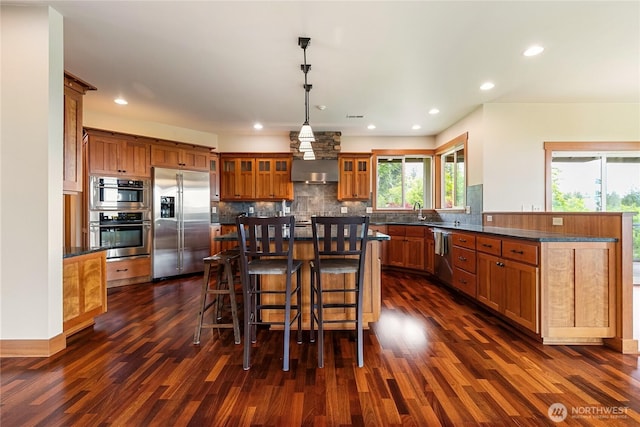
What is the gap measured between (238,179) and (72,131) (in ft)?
10.8

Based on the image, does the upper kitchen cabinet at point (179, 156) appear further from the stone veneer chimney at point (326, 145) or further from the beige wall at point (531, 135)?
the beige wall at point (531, 135)

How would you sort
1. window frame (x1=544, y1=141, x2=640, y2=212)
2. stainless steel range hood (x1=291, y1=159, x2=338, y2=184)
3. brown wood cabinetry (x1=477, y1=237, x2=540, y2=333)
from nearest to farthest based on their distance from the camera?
brown wood cabinetry (x1=477, y1=237, x2=540, y2=333)
window frame (x1=544, y1=141, x2=640, y2=212)
stainless steel range hood (x1=291, y1=159, x2=338, y2=184)

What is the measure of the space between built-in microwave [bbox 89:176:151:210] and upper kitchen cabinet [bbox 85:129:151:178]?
0.11m

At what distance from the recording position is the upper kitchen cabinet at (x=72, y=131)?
2.74 m

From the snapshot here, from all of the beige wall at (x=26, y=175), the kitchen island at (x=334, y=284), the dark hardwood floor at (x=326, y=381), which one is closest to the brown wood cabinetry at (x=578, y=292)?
the dark hardwood floor at (x=326, y=381)

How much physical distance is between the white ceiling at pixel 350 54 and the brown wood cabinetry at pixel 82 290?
202 cm

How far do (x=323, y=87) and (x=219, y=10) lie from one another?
1652 mm

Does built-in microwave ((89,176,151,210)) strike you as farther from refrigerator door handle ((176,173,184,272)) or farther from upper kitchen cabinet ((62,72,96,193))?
upper kitchen cabinet ((62,72,96,193))

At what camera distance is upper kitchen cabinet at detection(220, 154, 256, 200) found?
6020 millimetres

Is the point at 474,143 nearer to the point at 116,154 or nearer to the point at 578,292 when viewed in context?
the point at 578,292

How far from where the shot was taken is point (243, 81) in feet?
11.5

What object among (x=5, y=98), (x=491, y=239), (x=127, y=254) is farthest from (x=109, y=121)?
(x=491, y=239)

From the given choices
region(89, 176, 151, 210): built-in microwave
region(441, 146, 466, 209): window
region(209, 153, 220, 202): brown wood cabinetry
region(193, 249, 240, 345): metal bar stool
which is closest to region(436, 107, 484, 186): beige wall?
region(441, 146, 466, 209): window

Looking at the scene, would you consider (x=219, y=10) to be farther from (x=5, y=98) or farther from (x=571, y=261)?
(x=571, y=261)
